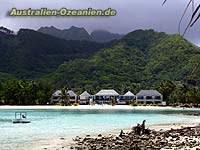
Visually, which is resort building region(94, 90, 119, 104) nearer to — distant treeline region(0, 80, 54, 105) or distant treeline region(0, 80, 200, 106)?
distant treeline region(0, 80, 200, 106)

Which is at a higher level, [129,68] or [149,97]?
[129,68]

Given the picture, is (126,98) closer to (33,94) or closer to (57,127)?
(33,94)

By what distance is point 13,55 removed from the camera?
650ft

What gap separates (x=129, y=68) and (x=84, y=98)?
2394 inches

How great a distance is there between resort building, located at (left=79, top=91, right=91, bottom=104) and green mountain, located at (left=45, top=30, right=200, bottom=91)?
2008cm

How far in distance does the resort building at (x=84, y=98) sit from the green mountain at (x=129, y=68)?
20077 mm

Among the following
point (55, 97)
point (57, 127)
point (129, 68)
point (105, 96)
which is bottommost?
point (57, 127)

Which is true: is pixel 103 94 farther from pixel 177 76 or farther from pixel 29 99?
pixel 177 76

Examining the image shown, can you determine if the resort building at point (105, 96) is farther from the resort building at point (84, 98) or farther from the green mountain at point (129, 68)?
the green mountain at point (129, 68)

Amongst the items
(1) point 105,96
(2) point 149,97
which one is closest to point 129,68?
(1) point 105,96

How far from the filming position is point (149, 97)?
368ft

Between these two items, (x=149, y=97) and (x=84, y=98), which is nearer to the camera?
(x=149, y=97)

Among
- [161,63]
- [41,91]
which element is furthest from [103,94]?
[161,63]

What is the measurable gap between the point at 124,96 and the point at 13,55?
322 feet
